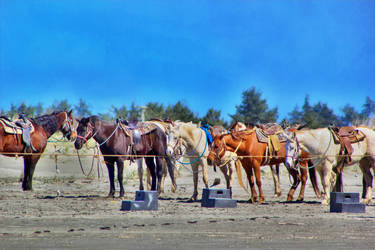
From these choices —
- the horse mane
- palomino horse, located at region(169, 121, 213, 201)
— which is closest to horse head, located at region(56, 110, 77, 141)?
the horse mane

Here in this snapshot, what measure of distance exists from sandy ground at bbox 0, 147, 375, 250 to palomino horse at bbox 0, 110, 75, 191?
0.94m

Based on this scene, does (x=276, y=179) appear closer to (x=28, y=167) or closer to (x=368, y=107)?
(x=28, y=167)

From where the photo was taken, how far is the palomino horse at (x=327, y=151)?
1437cm

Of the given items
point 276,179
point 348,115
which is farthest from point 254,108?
point 276,179

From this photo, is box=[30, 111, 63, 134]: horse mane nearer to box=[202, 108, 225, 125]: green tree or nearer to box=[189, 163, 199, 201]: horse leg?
box=[189, 163, 199, 201]: horse leg

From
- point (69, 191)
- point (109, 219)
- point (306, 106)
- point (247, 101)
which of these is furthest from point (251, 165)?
point (306, 106)

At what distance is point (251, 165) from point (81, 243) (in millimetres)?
7729

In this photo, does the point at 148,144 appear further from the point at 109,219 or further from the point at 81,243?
the point at 81,243

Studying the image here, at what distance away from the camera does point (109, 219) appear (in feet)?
34.3

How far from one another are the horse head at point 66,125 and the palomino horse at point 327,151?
6668 millimetres

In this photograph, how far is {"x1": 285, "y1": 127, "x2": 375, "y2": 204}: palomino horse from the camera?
1437 centimetres

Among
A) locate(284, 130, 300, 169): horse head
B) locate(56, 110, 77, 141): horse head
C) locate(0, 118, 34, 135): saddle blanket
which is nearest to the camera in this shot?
locate(284, 130, 300, 169): horse head

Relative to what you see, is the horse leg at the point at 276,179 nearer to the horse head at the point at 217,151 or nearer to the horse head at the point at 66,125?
the horse head at the point at 217,151

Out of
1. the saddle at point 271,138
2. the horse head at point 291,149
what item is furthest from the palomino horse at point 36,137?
the horse head at point 291,149
